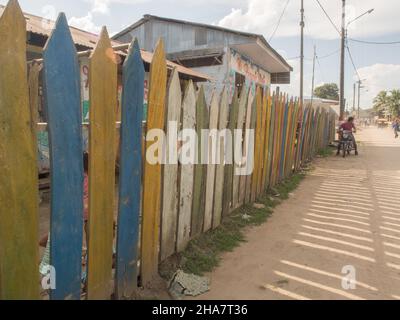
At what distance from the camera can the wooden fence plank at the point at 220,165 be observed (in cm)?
381

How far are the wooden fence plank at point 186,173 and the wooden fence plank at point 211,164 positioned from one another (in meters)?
0.39

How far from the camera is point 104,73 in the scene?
6.82 feet

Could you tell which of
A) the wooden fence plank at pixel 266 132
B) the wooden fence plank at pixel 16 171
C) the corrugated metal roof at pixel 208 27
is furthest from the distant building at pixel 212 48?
the wooden fence plank at pixel 16 171

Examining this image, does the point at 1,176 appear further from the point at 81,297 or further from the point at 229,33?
the point at 229,33

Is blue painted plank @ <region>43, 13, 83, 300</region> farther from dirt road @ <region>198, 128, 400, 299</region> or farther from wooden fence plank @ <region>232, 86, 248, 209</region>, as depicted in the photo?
wooden fence plank @ <region>232, 86, 248, 209</region>

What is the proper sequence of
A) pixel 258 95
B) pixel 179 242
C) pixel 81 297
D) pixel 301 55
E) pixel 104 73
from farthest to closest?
1. pixel 301 55
2. pixel 258 95
3. pixel 179 242
4. pixel 81 297
5. pixel 104 73

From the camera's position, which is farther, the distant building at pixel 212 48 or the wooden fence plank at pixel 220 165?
the distant building at pixel 212 48

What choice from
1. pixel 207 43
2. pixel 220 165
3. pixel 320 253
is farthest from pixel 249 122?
pixel 207 43

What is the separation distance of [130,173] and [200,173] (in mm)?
1135

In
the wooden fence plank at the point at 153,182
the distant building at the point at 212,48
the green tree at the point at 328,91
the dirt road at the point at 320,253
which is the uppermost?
the green tree at the point at 328,91

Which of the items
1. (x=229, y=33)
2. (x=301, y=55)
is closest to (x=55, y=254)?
(x=229, y=33)

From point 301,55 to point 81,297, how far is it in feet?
83.1

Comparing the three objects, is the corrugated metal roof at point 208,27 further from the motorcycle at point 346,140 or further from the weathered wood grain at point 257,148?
the weathered wood grain at point 257,148

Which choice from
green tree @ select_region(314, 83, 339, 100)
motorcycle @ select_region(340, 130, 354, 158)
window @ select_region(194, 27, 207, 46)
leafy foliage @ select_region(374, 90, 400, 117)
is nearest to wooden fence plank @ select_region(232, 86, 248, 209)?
motorcycle @ select_region(340, 130, 354, 158)
